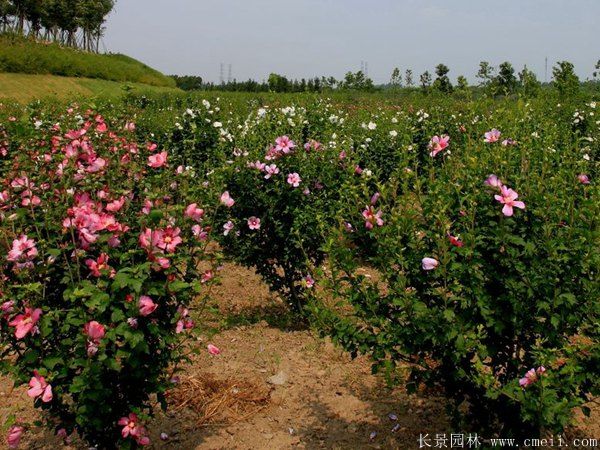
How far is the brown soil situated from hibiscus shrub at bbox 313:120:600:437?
68 centimetres

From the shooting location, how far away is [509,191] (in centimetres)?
220

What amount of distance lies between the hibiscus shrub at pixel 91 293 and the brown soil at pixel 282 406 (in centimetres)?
45

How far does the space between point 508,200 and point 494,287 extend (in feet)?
1.28

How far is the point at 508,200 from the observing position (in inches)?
86.0

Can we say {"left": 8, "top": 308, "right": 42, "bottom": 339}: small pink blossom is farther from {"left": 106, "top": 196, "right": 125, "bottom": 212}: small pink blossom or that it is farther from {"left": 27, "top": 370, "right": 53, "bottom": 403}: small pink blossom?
{"left": 106, "top": 196, "right": 125, "bottom": 212}: small pink blossom

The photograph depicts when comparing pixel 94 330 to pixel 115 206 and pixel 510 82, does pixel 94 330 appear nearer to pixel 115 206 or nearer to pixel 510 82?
pixel 115 206

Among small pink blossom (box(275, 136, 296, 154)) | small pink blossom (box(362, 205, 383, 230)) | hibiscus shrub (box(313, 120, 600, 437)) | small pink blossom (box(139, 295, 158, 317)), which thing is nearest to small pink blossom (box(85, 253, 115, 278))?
small pink blossom (box(139, 295, 158, 317))

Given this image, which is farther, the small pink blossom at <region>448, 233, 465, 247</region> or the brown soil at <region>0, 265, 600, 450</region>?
the brown soil at <region>0, 265, 600, 450</region>

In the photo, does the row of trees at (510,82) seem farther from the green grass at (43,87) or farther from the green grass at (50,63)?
the green grass at (50,63)

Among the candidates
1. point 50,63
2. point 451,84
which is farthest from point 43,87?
point 451,84

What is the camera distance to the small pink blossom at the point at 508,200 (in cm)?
216

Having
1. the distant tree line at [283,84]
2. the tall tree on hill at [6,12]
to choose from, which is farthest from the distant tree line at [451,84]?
the tall tree on hill at [6,12]

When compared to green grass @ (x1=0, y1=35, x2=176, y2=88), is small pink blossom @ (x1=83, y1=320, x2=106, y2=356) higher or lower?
lower

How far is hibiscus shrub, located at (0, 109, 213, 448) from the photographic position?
2.06 metres
